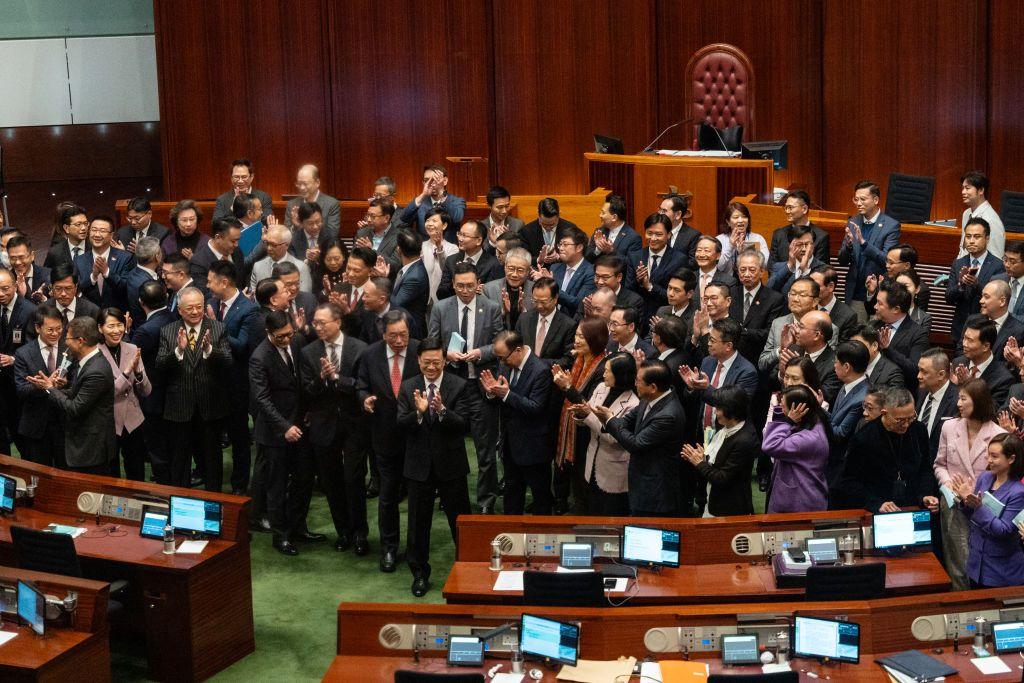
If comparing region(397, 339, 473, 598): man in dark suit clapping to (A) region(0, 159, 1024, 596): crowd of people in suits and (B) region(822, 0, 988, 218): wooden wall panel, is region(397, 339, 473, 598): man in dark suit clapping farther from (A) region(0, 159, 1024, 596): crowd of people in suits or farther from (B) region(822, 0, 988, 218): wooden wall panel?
(B) region(822, 0, 988, 218): wooden wall panel

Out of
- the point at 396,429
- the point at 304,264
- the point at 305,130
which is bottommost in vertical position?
the point at 396,429

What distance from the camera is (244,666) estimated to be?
261 inches

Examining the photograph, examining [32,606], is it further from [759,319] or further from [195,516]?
[759,319]

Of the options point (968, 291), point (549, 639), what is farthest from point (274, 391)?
point (968, 291)

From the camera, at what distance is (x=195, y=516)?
21.7 ft

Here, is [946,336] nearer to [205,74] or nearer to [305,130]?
[305,130]

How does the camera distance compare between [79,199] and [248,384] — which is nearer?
[248,384]

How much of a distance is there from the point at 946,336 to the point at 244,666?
256 inches

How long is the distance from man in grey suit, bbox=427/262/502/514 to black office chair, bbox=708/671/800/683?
3.37 meters

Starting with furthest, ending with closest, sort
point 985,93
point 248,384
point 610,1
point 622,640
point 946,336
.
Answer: point 610,1
point 985,93
point 946,336
point 248,384
point 622,640

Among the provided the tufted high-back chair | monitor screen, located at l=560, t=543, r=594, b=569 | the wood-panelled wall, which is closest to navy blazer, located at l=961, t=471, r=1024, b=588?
monitor screen, located at l=560, t=543, r=594, b=569

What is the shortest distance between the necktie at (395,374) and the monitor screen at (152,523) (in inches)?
57.1

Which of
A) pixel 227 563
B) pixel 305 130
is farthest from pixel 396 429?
pixel 305 130

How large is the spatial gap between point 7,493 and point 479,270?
3.40 meters
